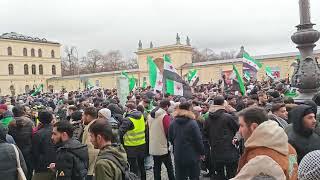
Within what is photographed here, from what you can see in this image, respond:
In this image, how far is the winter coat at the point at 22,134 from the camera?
731 cm

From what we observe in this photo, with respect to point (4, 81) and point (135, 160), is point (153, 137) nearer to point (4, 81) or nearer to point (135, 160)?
point (135, 160)

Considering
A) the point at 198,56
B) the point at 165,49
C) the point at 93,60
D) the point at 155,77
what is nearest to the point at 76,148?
the point at 155,77

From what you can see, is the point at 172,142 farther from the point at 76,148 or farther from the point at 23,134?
the point at 76,148

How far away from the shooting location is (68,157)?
4.93 meters

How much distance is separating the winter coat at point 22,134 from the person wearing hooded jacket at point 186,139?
8.65 feet

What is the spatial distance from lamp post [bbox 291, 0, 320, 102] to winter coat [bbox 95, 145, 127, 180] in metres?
5.90

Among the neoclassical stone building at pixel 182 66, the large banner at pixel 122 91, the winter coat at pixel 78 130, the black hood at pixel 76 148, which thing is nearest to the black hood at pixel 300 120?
the black hood at pixel 76 148

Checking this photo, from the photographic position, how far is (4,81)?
8081 centimetres

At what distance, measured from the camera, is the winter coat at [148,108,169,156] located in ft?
26.8

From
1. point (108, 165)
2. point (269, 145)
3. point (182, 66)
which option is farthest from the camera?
point (182, 66)

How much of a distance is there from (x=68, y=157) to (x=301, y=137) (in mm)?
2711

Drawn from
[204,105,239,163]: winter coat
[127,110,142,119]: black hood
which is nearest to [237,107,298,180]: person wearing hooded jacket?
[204,105,239,163]: winter coat

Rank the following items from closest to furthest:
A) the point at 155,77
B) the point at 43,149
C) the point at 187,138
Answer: the point at 43,149, the point at 187,138, the point at 155,77

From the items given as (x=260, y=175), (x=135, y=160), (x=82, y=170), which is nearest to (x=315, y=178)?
(x=260, y=175)
